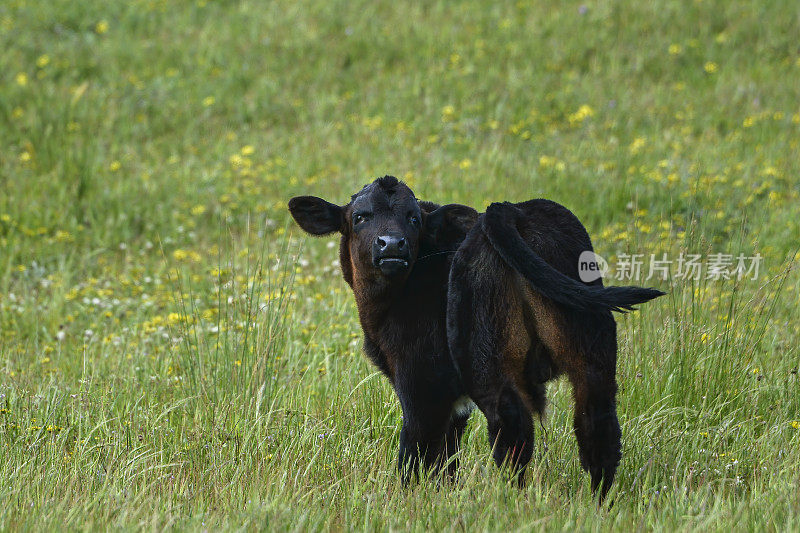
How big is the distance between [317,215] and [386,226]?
1.66ft

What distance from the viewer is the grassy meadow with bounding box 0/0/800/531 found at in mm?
3885

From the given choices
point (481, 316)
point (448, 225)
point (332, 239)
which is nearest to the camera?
point (481, 316)

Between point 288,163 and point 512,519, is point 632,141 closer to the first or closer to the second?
point 288,163

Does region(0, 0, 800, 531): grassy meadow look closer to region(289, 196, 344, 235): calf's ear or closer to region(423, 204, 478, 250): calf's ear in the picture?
region(289, 196, 344, 235): calf's ear

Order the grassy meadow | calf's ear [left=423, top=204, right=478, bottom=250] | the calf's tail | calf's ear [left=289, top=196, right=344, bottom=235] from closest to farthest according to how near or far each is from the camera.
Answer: the calf's tail
the grassy meadow
calf's ear [left=423, top=204, right=478, bottom=250]
calf's ear [left=289, top=196, right=344, bottom=235]

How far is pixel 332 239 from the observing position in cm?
864

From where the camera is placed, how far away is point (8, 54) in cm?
1341

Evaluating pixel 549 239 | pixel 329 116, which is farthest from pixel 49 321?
pixel 329 116

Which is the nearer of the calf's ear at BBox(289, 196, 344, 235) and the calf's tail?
the calf's tail

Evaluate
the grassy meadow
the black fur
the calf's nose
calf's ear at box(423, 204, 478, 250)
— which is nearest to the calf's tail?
the black fur

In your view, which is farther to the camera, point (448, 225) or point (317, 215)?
point (317, 215)

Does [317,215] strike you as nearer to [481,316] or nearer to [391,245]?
[391,245]

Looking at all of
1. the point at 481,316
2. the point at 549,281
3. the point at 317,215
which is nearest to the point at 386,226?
the point at 317,215

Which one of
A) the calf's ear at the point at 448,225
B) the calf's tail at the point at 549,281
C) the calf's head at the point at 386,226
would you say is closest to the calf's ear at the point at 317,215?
the calf's head at the point at 386,226
